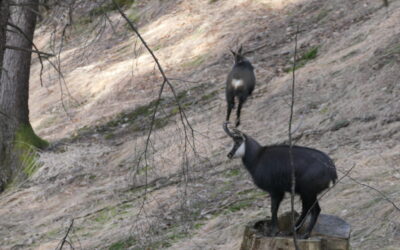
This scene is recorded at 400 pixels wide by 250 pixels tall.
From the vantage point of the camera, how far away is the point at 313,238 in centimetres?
496

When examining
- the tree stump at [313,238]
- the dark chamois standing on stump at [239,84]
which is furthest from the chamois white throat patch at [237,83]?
the tree stump at [313,238]

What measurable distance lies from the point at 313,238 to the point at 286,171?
2.07 feet

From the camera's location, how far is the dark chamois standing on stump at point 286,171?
517cm

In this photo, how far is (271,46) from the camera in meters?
15.0

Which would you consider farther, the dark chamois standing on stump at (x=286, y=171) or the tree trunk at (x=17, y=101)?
the tree trunk at (x=17, y=101)

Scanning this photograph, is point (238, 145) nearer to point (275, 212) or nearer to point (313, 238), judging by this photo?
point (275, 212)

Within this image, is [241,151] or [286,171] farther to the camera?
[241,151]

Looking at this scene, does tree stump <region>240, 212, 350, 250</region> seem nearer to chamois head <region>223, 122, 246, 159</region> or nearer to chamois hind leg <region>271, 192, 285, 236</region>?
chamois hind leg <region>271, 192, 285, 236</region>

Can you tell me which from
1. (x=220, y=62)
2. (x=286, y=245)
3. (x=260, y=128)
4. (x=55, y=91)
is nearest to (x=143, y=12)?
(x=55, y=91)

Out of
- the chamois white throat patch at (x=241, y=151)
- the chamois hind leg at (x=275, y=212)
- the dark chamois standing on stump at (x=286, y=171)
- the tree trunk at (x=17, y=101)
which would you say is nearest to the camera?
the dark chamois standing on stump at (x=286, y=171)

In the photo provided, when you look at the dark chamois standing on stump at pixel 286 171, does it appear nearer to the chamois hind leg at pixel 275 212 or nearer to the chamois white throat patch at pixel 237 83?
the chamois hind leg at pixel 275 212

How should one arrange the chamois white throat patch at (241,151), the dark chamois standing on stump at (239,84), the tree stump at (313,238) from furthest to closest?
1. the dark chamois standing on stump at (239,84)
2. the chamois white throat patch at (241,151)
3. the tree stump at (313,238)

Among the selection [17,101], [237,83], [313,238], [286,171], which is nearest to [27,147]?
[17,101]

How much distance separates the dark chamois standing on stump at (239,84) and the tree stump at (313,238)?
6.09m
